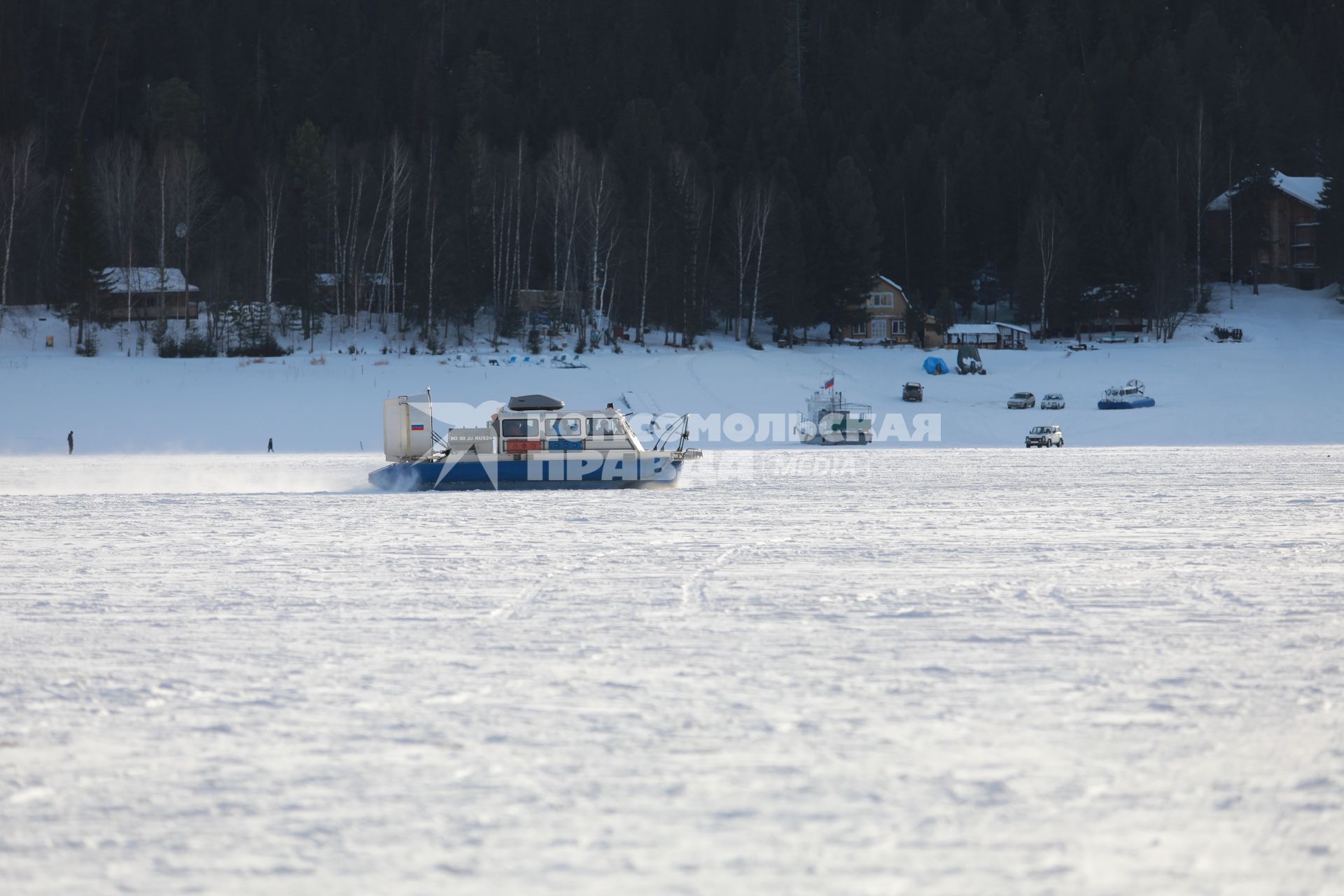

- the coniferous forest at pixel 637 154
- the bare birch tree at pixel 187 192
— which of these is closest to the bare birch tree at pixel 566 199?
the coniferous forest at pixel 637 154

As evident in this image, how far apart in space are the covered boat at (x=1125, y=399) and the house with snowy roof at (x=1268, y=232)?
30495 millimetres

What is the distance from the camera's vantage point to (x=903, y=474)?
2122cm

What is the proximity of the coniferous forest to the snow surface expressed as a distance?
14.5ft

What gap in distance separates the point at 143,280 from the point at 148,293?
5.07ft

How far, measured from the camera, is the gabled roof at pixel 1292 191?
68.1 meters

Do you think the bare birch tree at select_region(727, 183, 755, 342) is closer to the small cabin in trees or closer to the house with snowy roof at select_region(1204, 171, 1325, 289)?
the small cabin in trees

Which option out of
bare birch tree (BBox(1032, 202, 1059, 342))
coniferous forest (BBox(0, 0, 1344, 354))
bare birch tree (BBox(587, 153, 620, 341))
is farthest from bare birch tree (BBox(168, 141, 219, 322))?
bare birch tree (BBox(1032, 202, 1059, 342))

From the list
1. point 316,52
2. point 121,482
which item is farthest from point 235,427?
point 316,52

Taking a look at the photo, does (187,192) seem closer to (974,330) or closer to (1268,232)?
(974,330)

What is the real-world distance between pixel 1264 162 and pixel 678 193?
37.1 m

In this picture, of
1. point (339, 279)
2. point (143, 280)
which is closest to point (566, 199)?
point (339, 279)

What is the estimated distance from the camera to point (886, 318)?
208ft

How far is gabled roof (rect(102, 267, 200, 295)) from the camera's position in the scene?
48188mm

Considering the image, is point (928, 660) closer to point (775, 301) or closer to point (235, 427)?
point (235, 427)
